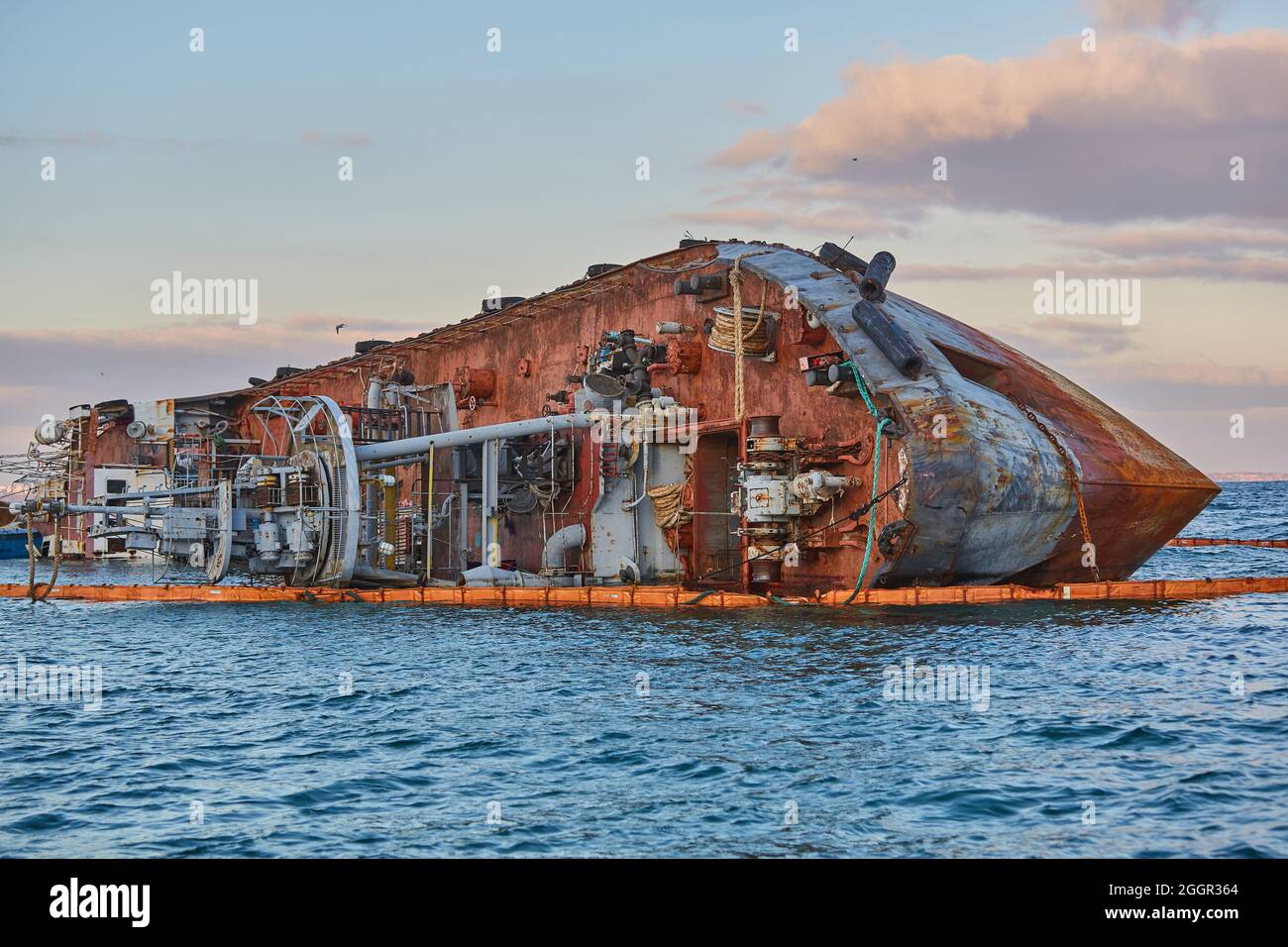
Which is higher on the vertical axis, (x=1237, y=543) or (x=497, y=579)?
(x=497, y=579)

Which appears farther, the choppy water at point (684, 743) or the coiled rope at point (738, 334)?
the coiled rope at point (738, 334)

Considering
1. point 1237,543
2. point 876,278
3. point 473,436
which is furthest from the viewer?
point 1237,543

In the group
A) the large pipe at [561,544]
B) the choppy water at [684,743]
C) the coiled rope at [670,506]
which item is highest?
the coiled rope at [670,506]

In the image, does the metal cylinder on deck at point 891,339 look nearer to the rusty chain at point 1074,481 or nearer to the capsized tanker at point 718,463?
the capsized tanker at point 718,463

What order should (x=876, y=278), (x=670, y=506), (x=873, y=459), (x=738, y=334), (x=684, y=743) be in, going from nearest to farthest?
1. (x=684, y=743)
2. (x=873, y=459)
3. (x=876, y=278)
4. (x=738, y=334)
5. (x=670, y=506)

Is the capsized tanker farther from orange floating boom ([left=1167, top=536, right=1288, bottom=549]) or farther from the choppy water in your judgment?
orange floating boom ([left=1167, top=536, right=1288, bottom=549])

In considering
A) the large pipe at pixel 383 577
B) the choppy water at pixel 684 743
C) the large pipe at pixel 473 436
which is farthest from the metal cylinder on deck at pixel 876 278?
the large pipe at pixel 383 577

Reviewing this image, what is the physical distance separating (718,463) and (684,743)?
20.7 meters

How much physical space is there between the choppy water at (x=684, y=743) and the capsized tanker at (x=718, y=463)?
3.20m

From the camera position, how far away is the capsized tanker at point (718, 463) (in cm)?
3105

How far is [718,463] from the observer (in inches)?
1471

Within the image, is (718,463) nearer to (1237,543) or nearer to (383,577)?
(383,577)

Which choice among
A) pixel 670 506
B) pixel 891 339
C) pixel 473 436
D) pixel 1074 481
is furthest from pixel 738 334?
pixel 1074 481
